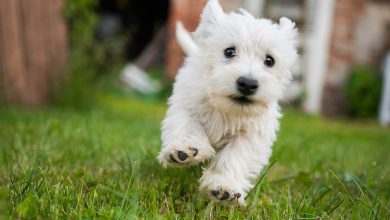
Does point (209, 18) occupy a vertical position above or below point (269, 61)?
above

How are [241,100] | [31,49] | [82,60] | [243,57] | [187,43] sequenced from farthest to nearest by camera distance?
1. [82,60]
2. [31,49]
3. [187,43]
4. [243,57]
5. [241,100]

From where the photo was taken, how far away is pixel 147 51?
14039mm

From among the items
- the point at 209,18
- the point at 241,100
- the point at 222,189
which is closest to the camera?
the point at 222,189

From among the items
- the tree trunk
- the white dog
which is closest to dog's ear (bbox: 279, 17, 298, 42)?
the white dog

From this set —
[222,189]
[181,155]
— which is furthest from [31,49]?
[222,189]

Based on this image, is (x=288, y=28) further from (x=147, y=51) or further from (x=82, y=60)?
(x=147, y=51)

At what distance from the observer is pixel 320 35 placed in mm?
10695

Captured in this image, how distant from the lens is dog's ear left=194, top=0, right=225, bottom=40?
121 inches

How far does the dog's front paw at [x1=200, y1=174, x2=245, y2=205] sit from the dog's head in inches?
14.6

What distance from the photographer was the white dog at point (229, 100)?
2.77 m

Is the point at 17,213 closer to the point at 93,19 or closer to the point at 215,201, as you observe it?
the point at 215,201

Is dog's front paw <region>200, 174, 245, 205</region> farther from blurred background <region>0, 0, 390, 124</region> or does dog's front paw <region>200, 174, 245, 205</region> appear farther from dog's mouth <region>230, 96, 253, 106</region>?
blurred background <region>0, 0, 390, 124</region>

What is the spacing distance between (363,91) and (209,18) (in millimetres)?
8612

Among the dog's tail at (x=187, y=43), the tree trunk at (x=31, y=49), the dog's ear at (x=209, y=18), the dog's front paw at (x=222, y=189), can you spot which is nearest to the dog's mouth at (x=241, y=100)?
the dog's front paw at (x=222, y=189)
